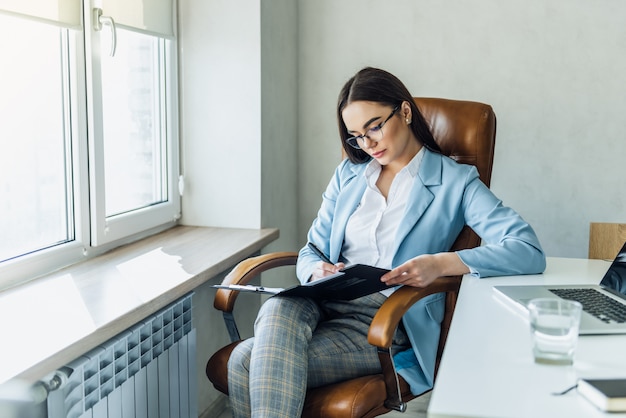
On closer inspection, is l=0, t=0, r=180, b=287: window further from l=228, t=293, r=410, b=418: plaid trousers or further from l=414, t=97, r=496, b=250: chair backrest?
l=414, t=97, r=496, b=250: chair backrest

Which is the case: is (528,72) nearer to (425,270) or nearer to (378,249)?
(378,249)

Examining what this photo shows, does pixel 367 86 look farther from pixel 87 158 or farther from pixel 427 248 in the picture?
pixel 87 158

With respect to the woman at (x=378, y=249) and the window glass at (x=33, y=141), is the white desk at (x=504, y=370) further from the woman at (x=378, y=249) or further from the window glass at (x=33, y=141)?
the window glass at (x=33, y=141)

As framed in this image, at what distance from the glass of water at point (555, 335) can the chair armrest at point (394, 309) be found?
0.55m

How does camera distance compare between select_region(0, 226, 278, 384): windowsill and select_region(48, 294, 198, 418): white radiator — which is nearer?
select_region(0, 226, 278, 384): windowsill

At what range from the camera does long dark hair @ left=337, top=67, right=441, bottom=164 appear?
2.10 metres

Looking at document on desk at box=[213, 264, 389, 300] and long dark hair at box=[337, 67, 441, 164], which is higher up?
long dark hair at box=[337, 67, 441, 164]

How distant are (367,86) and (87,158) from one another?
2.81ft

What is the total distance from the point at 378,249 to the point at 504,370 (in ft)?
3.37

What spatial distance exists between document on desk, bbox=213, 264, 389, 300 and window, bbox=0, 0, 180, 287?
574 mm

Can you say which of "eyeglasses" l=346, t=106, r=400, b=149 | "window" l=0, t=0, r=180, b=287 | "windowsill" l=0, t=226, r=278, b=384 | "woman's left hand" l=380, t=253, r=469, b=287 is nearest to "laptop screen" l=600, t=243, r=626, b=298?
"woman's left hand" l=380, t=253, r=469, b=287

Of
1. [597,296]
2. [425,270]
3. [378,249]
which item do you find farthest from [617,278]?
[378,249]

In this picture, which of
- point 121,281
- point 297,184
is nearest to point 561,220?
point 297,184

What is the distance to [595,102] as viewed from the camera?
2992 mm
